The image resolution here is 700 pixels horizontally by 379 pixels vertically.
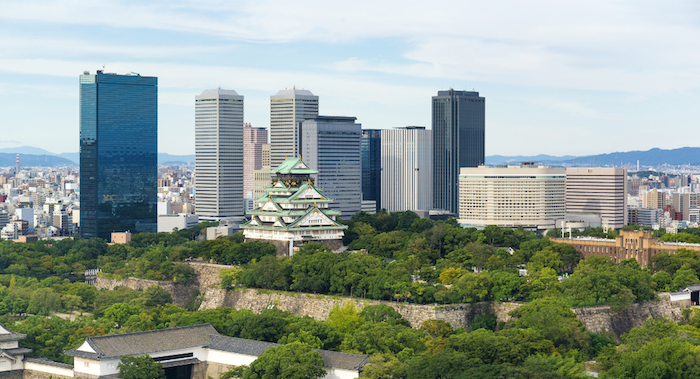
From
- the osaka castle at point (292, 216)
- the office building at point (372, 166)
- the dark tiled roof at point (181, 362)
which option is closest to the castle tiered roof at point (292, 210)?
the osaka castle at point (292, 216)

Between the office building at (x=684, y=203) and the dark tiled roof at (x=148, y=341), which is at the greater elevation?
the office building at (x=684, y=203)

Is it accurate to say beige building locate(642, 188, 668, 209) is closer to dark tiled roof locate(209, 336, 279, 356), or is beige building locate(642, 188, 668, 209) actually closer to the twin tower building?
the twin tower building

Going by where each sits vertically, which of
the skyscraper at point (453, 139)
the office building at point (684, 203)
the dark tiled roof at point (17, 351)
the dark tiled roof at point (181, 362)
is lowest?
the dark tiled roof at point (181, 362)

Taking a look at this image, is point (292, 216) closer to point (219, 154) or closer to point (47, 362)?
point (47, 362)

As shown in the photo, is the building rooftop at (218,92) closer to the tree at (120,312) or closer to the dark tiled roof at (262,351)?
the tree at (120,312)

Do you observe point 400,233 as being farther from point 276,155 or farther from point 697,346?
point 276,155
